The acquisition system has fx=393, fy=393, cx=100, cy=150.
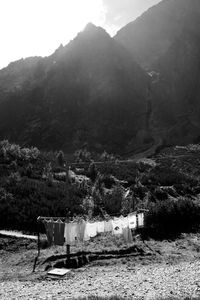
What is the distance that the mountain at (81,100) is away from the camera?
102500 millimetres

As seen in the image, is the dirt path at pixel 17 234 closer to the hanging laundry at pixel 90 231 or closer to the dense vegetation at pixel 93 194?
the dense vegetation at pixel 93 194

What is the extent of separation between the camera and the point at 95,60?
120 metres

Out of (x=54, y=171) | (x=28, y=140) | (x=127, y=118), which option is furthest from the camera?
(x=127, y=118)

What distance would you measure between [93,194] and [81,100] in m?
80.6

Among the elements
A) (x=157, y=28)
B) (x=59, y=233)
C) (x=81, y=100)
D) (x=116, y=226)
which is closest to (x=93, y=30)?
(x=81, y=100)

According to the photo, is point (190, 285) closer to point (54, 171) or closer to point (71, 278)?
point (71, 278)

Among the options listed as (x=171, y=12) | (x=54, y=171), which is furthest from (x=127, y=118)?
(x=54, y=171)

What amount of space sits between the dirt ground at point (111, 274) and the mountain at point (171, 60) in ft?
248

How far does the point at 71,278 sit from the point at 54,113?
96543mm

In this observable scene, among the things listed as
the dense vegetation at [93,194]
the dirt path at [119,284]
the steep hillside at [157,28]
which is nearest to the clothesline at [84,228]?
the dirt path at [119,284]

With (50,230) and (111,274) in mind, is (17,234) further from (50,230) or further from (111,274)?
(111,274)

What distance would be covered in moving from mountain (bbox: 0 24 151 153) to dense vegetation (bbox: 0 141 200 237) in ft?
161

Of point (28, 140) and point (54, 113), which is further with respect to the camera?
point (54, 113)

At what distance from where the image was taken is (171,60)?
5118 inches
